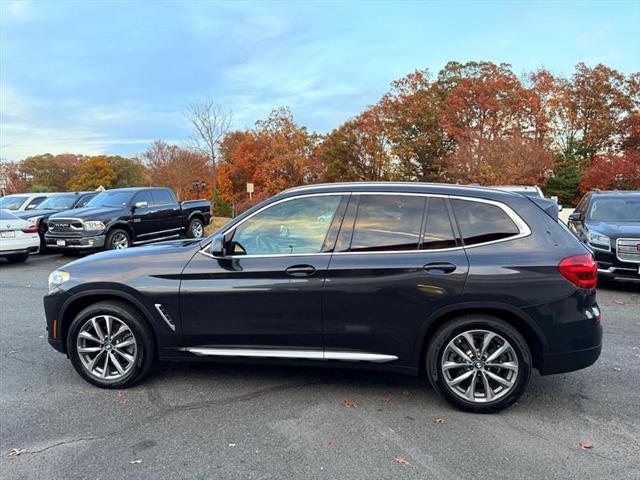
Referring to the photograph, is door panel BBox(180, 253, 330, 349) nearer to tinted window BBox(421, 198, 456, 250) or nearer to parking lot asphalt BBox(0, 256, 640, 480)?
parking lot asphalt BBox(0, 256, 640, 480)

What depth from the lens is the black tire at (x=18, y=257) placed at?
475 inches

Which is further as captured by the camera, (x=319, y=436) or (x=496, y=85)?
(x=496, y=85)

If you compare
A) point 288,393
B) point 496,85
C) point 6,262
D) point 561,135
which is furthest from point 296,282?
point 561,135

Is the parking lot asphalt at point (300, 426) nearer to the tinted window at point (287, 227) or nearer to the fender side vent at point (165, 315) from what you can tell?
the fender side vent at point (165, 315)

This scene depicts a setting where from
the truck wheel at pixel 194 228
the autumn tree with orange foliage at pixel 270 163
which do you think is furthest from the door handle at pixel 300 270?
the autumn tree with orange foliage at pixel 270 163

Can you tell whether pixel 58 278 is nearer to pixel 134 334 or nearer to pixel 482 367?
pixel 134 334

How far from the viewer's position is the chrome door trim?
3.83 metres

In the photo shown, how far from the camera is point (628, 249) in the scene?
804cm

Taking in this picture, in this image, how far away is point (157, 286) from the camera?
4047mm

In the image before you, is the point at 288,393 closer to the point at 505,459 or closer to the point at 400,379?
the point at 400,379

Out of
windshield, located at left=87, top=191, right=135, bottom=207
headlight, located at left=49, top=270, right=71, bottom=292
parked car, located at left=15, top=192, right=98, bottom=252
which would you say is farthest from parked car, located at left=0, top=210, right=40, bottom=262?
headlight, located at left=49, top=270, right=71, bottom=292

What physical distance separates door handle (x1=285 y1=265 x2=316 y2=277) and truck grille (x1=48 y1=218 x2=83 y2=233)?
34.1 ft

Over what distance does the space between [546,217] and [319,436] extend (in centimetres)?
248

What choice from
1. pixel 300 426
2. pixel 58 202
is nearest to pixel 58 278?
pixel 300 426
